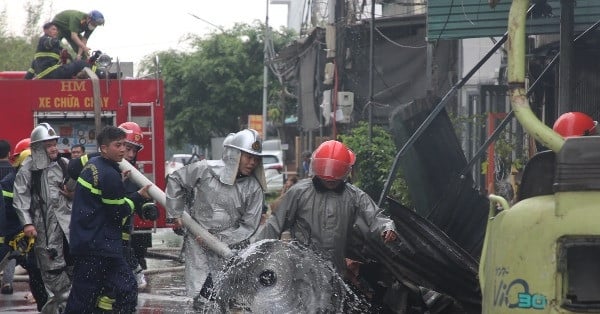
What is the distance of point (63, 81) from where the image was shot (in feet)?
53.4

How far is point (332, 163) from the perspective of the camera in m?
9.48

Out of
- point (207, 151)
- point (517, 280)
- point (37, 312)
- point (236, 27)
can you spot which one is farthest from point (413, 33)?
point (207, 151)

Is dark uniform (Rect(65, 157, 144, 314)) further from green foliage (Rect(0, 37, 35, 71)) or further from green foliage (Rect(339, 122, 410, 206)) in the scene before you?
green foliage (Rect(0, 37, 35, 71))

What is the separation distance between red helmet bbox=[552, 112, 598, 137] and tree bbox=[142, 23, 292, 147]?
4330 centimetres

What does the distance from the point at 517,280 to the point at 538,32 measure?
8.05 meters

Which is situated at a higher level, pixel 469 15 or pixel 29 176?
pixel 469 15

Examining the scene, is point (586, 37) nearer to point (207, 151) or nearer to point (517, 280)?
point (517, 280)

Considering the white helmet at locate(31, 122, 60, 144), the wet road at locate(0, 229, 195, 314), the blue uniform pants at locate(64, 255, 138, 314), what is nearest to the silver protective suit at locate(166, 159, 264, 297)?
the blue uniform pants at locate(64, 255, 138, 314)

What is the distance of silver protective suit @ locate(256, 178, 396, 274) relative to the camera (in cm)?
955

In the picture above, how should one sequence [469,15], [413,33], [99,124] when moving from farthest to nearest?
1. [413,33]
2. [99,124]
3. [469,15]

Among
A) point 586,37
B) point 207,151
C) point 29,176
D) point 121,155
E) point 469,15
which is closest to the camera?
point 121,155

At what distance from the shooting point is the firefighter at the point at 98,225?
976cm

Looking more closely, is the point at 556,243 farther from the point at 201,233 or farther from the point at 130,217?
the point at 130,217

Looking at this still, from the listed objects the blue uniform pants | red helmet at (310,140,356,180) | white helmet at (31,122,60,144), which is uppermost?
white helmet at (31,122,60,144)
